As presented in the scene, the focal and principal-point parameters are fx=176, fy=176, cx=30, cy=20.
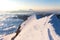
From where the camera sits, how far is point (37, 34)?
400 centimetres

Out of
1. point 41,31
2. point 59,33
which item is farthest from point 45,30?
point 59,33

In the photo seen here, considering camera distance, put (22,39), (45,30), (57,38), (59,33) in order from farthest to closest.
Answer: (22,39) < (45,30) < (59,33) < (57,38)

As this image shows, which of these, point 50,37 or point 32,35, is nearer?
point 50,37

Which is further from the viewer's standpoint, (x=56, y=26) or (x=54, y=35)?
(x=56, y=26)

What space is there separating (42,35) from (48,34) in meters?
0.17

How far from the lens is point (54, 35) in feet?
11.7

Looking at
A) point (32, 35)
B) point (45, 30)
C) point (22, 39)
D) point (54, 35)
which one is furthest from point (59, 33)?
point (22, 39)

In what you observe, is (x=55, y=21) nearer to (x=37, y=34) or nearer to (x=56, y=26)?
(x=56, y=26)

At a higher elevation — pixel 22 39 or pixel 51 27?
pixel 51 27

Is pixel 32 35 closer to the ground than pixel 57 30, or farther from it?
closer to the ground

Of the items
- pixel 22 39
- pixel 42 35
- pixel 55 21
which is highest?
pixel 55 21

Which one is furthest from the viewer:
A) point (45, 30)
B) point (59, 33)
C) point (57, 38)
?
point (45, 30)

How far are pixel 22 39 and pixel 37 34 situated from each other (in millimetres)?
436

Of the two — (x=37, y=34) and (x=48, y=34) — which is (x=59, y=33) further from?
(x=37, y=34)
